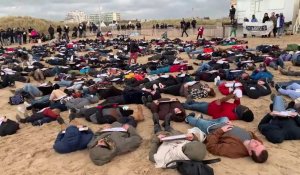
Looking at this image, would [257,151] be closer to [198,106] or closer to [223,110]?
[223,110]

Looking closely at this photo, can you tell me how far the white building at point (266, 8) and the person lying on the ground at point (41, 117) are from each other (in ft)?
70.8

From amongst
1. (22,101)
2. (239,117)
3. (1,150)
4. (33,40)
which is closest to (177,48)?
(22,101)

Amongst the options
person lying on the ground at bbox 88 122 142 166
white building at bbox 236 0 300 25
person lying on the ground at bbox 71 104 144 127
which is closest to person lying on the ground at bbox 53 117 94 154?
person lying on the ground at bbox 88 122 142 166

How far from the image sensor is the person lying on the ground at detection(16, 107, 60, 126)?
315 inches

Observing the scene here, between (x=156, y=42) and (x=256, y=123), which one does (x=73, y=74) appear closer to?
(x=256, y=123)

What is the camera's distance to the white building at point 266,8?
2461 cm

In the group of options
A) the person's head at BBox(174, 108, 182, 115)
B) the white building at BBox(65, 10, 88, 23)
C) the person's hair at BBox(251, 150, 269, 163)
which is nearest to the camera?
the person's hair at BBox(251, 150, 269, 163)

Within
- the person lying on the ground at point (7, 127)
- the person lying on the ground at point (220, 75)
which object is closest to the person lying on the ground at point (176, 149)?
the person lying on the ground at point (7, 127)

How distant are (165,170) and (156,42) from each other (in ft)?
63.5

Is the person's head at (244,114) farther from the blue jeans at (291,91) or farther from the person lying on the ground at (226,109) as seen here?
the blue jeans at (291,91)

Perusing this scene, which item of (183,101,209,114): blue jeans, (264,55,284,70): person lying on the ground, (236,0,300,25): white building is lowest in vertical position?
(183,101,209,114): blue jeans

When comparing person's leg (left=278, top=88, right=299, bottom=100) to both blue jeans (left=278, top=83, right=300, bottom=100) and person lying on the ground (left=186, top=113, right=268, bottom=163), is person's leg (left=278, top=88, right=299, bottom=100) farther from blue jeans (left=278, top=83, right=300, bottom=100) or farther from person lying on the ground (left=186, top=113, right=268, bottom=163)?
person lying on the ground (left=186, top=113, right=268, bottom=163)

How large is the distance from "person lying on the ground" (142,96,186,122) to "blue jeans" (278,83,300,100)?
3089mm

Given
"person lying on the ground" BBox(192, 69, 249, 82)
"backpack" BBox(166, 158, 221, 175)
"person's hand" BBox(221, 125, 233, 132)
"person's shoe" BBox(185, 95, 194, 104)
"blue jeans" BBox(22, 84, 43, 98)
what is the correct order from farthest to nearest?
"person lying on the ground" BBox(192, 69, 249, 82), "blue jeans" BBox(22, 84, 43, 98), "person's shoe" BBox(185, 95, 194, 104), "person's hand" BBox(221, 125, 233, 132), "backpack" BBox(166, 158, 221, 175)
